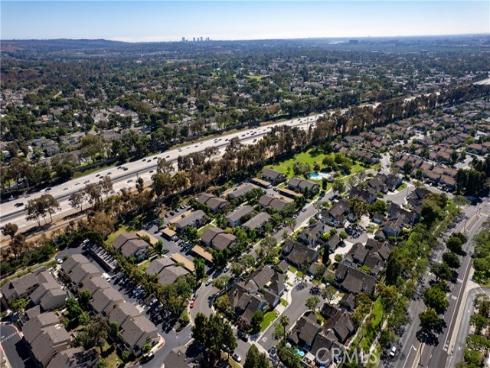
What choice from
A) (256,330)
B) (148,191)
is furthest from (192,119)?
(256,330)

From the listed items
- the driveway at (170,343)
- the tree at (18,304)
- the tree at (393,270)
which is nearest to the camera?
the driveway at (170,343)

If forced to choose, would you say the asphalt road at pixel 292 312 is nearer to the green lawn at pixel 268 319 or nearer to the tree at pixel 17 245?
the green lawn at pixel 268 319

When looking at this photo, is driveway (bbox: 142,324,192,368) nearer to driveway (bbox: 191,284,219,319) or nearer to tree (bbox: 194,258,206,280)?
driveway (bbox: 191,284,219,319)

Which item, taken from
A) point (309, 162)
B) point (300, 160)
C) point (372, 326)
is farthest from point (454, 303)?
point (300, 160)

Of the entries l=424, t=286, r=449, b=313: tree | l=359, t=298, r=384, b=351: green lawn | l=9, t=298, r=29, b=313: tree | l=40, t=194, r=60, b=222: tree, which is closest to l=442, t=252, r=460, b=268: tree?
l=424, t=286, r=449, b=313: tree

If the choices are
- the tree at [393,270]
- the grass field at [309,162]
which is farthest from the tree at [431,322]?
the grass field at [309,162]

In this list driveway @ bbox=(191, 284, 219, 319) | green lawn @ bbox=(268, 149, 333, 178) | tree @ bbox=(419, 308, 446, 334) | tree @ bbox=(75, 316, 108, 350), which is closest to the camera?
tree @ bbox=(75, 316, 108, 350)
